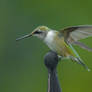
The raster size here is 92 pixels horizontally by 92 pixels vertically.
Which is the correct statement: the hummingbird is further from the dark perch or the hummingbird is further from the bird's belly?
the dark perch

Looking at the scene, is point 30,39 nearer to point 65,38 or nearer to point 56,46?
point 65,38

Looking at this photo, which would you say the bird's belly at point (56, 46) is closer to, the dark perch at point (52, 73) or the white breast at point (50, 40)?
the white breast at point (50, 40)

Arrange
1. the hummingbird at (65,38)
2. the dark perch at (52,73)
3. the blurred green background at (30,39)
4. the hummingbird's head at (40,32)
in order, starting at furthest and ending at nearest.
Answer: the blurred green background at (30,39) → the hummingbird at (65,38) → the hummingbird's head at (40,32) → the dark perch at (52,73)

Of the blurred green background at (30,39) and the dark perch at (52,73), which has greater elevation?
the dark perch at (52,73)

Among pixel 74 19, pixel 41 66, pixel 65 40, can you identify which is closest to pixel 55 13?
pixel 74 19

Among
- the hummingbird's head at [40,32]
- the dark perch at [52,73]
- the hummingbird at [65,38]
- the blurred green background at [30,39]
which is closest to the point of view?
the dark perch at [52,73]

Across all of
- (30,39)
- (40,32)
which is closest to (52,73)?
(40,32)

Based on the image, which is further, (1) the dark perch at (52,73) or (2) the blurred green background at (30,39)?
(2) the blurred green background at (30,39)

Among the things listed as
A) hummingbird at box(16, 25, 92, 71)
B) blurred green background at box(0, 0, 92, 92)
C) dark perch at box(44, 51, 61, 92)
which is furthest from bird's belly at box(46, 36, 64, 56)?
blurred green background at box(0, 0, 92, 92)

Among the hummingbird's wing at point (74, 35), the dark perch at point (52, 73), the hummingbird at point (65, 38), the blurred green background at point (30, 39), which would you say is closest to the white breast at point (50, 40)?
the hummingbird at point (65, 38)
